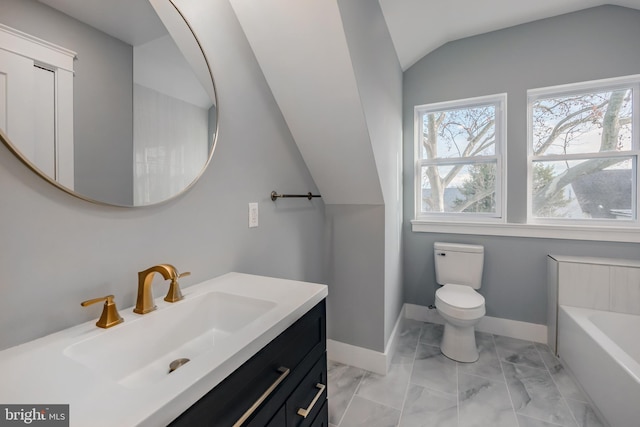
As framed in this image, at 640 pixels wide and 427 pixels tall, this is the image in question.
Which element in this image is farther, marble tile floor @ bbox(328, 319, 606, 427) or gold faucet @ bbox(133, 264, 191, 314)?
marble tile floor @ bbox(328, 319, 606, 427)

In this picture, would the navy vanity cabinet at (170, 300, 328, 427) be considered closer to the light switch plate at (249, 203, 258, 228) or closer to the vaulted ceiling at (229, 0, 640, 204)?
the light switch plate at (249, 203, 258, 228)

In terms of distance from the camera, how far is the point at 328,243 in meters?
2.19

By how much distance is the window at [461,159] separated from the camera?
102 inches

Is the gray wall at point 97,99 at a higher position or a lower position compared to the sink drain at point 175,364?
higher

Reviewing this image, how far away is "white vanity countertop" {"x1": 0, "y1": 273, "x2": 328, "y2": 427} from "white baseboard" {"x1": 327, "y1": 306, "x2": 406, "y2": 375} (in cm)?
146

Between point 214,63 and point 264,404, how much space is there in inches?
51.2

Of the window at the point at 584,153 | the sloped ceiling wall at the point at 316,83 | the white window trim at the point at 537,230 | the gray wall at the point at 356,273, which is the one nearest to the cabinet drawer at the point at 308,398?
the gray wall at the point at 356,273

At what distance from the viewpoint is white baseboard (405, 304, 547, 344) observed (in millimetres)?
2410

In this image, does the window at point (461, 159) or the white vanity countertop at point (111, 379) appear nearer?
the white vanity countertop at point (111, 379)

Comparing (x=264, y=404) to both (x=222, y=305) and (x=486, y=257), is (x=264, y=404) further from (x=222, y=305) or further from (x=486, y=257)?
(x=486, y=257)

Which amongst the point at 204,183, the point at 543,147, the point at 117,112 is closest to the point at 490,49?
the point at 543,147

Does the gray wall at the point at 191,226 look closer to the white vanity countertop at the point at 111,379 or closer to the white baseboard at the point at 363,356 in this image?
the white vanity countertop at the point at 111,379

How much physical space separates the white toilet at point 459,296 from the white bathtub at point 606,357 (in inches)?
22.4

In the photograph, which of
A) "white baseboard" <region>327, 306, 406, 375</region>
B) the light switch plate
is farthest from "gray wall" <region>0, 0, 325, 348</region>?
"white baseboard" <region>327, 306, 406, 375</region>
